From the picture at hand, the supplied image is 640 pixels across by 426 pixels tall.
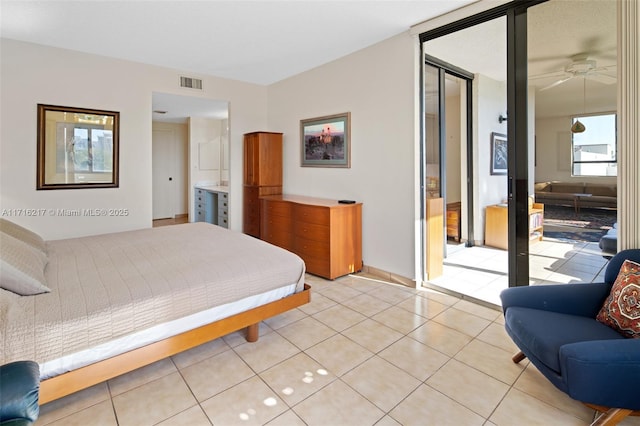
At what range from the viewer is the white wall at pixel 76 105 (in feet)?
12.0

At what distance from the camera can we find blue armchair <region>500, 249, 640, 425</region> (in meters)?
1.45

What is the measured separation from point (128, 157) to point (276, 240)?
227 cm

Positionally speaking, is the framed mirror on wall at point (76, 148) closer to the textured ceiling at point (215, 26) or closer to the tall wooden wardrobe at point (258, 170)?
the textured ceiling at point (215, 26)

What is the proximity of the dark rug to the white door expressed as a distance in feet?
25.6

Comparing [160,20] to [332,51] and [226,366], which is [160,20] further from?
[226,366]

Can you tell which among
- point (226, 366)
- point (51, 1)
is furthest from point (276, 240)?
point (51, 1)

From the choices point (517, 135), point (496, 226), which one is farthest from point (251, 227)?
point (517, 135)

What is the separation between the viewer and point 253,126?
18.5 feet

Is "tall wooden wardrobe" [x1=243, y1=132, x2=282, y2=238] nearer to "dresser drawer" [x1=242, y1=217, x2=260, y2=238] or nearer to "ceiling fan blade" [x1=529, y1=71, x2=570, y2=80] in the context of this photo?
"dresser drawer" [x1=242, y1=217, x2=260, y2=238]

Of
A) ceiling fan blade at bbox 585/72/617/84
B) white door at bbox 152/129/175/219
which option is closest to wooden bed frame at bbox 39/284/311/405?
ceiling fan blade at bbox 585/72/617/84

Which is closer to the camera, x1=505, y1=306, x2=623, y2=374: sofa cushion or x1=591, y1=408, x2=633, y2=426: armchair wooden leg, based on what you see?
x1=591, y1=408, x2=633, y2=426: armchair wooden leg

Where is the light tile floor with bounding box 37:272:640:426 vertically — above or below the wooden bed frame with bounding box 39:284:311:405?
below

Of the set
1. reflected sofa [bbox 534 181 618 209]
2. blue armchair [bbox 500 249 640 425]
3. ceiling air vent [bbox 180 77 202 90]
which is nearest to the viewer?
blue armchair [bbox 500 249 640 425]

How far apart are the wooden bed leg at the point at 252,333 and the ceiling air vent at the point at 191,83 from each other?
152 inches
